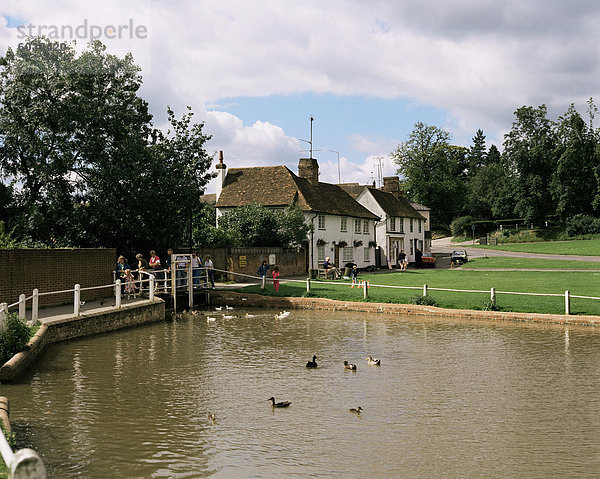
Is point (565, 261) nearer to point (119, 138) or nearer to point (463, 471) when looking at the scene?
point (119, 138)

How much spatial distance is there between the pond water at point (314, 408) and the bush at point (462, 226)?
252ft

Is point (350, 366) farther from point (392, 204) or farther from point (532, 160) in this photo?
point (532, 160)

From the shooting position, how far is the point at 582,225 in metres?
76.9

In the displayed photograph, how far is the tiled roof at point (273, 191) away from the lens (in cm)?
4528

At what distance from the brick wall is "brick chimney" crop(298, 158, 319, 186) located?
28.1 metres

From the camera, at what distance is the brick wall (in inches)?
759

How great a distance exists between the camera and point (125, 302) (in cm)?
2223

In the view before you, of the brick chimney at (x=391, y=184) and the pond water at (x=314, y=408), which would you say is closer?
the pond water at (x=314, y=408)

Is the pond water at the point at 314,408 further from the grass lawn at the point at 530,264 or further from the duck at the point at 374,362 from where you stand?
the grass lawn at the point at 530,264

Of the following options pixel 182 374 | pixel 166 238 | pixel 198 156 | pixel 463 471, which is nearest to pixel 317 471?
pixel 463 471

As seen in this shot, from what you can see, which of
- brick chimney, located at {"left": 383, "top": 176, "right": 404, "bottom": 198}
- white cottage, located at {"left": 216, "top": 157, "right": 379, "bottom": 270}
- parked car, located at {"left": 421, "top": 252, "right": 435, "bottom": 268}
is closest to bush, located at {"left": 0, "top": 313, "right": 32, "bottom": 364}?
white cottage, located at {"left": 216, "top": 157, "right": 379, "bottom": 270}

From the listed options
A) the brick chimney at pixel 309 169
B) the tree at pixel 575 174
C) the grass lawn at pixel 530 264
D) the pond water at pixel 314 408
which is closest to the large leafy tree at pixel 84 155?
the pond water at pixel 314 408

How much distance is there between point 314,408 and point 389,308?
1446 centimetres

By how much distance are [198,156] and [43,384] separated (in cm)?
2272
